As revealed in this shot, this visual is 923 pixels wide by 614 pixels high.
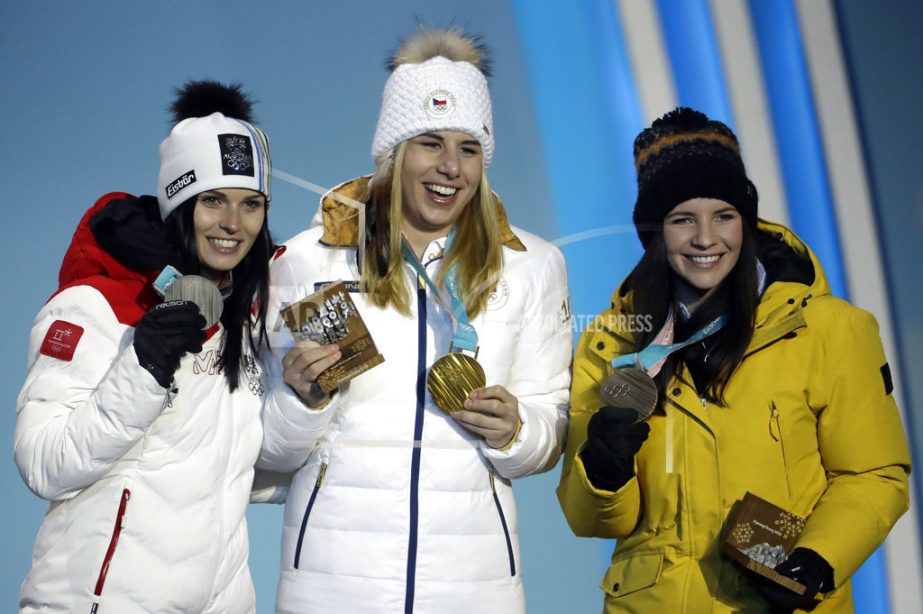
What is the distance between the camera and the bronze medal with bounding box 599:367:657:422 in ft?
6.06

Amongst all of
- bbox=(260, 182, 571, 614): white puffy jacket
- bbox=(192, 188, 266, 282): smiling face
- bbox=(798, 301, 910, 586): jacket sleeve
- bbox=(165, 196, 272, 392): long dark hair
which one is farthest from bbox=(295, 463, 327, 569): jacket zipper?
bbox=(798, 301, 910, 586): jacket sleeve

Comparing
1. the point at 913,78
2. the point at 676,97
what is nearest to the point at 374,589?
the point at 676,97

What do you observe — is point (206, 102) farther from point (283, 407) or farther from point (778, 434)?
point (778, 434)

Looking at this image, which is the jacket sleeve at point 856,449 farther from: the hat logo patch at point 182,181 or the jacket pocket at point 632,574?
the hat logo patch at point 182,181

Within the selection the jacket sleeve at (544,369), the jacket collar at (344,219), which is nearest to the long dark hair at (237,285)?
the jacket collar at (344,219)

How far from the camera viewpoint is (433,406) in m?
2.07

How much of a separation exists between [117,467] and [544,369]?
34.4 inches

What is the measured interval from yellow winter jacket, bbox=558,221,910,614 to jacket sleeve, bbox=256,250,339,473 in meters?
0.52

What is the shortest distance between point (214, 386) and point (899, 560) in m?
2.25

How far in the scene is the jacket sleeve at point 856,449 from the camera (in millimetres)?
1792

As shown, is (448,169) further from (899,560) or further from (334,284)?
(899,560)

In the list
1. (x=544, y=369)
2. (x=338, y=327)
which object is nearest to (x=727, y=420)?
(x=544, y=369)

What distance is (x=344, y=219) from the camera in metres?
2.19

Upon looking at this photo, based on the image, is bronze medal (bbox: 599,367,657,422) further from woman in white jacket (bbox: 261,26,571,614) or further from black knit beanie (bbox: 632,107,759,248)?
black knit beanie (bbox: 632,107,759,248)
